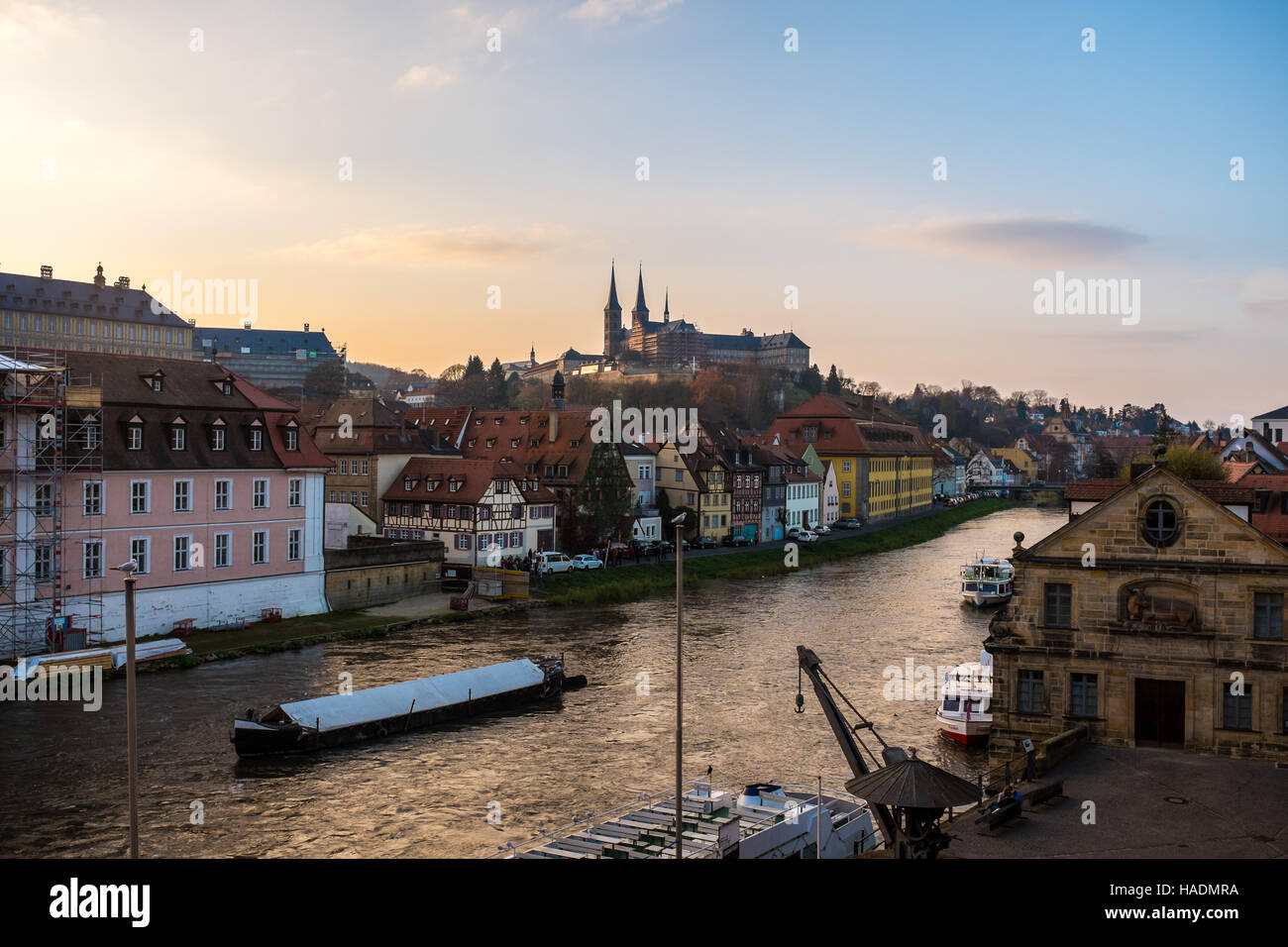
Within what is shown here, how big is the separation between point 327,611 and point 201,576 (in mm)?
6436

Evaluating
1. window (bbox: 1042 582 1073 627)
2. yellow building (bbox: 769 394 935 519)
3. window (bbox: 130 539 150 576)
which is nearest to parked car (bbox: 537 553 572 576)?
window (bbox: 130 539 150 576)

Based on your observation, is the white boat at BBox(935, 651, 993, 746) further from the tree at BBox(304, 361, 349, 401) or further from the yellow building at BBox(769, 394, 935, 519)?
the tree at BBox(304, 361, 349, 401)

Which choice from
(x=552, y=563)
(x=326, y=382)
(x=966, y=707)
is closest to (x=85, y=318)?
(x=326, y=382)

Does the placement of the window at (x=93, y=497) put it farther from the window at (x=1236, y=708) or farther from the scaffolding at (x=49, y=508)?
the window at (x=1236, y=708)

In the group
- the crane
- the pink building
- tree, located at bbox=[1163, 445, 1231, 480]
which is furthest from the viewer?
tree, located at bbox=[1163, 445, 1231, 480]

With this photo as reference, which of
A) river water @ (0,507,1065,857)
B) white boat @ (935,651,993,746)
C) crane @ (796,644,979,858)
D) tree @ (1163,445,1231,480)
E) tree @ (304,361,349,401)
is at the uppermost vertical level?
tree @ (304,361,349,401)

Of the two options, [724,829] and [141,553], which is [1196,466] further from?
[141,553]

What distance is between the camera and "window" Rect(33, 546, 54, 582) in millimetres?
35562

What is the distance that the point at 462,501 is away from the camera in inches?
2258

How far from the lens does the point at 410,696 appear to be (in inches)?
1188

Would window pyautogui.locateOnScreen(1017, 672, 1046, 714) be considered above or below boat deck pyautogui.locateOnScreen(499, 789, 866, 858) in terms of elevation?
above

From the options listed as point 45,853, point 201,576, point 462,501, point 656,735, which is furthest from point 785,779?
point 462,501

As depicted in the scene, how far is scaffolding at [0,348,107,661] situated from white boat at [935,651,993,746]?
92.0 ft
